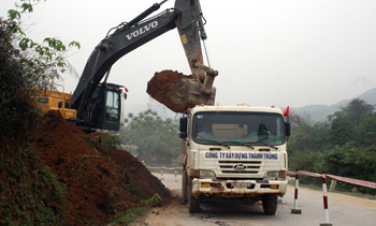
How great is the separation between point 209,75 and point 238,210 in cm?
377

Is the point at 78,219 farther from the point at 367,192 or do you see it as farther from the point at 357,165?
the point at 357,165

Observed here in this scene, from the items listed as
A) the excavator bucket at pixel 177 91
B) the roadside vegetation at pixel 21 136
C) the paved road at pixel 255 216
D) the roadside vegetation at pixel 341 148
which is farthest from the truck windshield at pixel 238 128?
the roadside vegetation at pixel 341 148

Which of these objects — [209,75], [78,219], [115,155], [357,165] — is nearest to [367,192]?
[357,165]

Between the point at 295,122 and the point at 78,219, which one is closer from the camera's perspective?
the point at 78,219

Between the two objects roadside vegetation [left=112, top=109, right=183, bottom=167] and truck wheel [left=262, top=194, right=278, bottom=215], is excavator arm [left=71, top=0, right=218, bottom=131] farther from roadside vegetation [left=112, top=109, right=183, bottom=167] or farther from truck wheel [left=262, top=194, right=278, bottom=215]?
roadside vegetation [left=112, top=109, right=183, bottom=167]

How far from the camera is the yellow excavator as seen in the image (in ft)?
33.7

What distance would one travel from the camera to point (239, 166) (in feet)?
25.0

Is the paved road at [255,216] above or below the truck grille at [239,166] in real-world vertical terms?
below

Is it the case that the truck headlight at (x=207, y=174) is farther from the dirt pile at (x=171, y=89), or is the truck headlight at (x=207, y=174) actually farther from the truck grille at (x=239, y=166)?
the dirt pile at (x=171, y=89)

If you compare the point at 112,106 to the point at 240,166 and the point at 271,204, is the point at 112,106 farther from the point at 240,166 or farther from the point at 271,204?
the point at 271,204

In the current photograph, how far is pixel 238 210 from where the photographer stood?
9047mm

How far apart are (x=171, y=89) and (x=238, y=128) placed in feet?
10.2

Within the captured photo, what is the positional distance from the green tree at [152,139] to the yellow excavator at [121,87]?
17131mm

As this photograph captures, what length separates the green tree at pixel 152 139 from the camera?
34.9 meters
